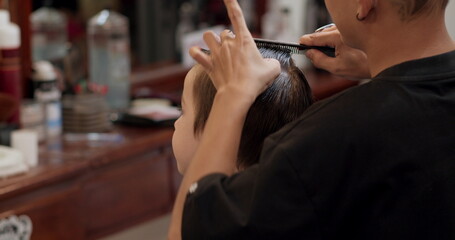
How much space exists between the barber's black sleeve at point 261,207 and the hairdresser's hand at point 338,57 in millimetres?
350

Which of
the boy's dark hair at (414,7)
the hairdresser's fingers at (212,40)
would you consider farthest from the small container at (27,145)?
the boy's dark hair at (414,7)

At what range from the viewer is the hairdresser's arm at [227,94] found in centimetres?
110

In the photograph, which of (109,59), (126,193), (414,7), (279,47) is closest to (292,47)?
(279,47)

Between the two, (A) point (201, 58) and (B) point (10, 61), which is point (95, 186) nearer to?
(B) point (10, 61)

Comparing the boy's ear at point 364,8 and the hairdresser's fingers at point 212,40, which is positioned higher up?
the boy's ear at point 364,8

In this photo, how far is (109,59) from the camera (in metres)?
3.03

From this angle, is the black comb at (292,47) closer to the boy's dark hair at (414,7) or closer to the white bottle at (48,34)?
the boy's dark hair at (414,7)

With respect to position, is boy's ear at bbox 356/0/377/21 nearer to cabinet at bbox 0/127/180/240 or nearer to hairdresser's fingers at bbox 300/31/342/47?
hairdresser's fingers at bbox 300/31/342/47

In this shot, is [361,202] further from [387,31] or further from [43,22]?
[43,22]

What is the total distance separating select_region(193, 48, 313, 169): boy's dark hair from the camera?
1376mm

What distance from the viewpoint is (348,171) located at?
103cm

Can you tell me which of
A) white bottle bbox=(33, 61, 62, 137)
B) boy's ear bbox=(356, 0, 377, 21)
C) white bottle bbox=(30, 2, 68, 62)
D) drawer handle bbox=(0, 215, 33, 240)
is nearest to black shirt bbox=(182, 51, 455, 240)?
boy's ear bbox=(356, 0, 377, 21)

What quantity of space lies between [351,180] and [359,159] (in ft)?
0.10

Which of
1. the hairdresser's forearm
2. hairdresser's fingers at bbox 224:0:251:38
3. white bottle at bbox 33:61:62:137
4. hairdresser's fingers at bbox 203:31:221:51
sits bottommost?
white bottle at bbox 33:61:62:137
